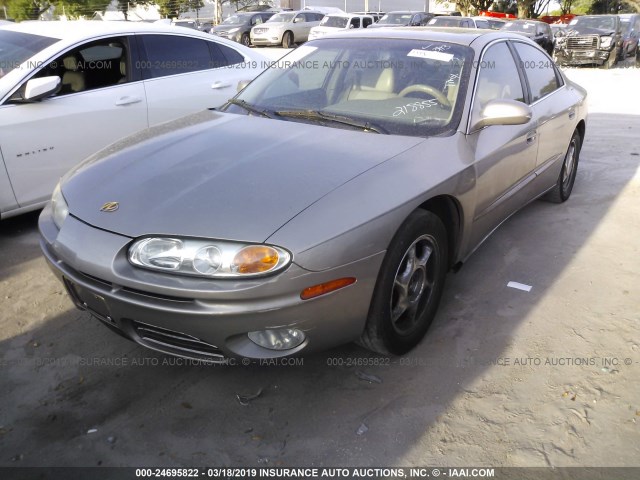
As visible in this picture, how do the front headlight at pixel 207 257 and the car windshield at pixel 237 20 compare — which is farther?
the car windshield at pixel 237 20

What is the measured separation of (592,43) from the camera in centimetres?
1758

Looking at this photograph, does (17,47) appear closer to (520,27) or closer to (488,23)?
(488,23)

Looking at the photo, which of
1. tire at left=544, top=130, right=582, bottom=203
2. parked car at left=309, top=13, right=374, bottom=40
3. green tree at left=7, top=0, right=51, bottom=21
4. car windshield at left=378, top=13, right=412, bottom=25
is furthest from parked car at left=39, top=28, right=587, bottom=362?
green tree at left=7, top=0, right=51, bottom=21

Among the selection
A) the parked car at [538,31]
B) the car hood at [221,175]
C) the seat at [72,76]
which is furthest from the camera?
the parked car at [538,31]

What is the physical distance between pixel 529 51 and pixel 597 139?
3.94 m

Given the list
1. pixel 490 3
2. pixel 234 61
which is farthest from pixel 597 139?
pixel 490 3

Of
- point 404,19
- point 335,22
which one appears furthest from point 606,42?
point 335,22

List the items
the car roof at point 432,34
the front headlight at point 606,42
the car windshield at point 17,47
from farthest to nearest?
the front headlight at point 606,42 → the car windshield at point 17,47 → the car roof at point 432,34

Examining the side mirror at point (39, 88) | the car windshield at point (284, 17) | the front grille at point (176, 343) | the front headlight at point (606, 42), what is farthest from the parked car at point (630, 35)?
the front grille at point (176, 343)

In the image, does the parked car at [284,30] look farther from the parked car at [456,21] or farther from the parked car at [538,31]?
the parked car at [538,31]

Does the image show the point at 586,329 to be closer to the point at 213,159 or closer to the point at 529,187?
the point at 529,187

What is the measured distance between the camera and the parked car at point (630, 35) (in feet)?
61.5

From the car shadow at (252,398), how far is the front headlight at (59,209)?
27.8 inches

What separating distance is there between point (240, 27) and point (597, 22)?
14.6m
